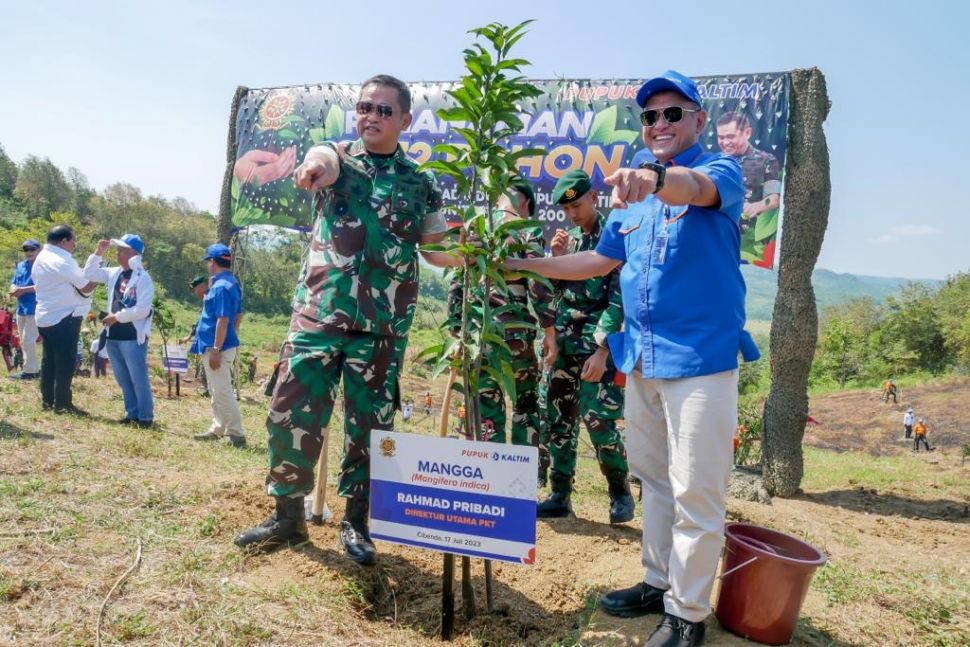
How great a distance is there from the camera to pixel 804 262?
6391mm

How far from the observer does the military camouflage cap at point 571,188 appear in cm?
364

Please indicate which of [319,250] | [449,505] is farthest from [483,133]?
[449,505]

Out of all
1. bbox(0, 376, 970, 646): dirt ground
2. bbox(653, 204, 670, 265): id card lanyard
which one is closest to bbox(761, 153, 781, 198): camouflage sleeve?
bbox(0, 376, 970, 646): dirt ground

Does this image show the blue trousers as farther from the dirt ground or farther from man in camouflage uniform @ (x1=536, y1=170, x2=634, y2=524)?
man in camouflage uniform @ (x1=536, y1=170, x2=634, y2=524)

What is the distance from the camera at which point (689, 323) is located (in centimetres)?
224

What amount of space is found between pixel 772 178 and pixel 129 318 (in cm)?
650

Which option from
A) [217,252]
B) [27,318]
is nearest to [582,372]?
[217,252]

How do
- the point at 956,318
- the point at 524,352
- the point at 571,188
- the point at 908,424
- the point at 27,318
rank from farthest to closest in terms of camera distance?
the point at 956,318 < the point at 908,424 < the point at 27,318 < the point at 524,352 < the point at 571,188

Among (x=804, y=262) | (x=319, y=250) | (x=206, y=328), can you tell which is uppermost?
(x=804, y=262)

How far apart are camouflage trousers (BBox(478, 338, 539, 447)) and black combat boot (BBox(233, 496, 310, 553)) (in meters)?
1.27

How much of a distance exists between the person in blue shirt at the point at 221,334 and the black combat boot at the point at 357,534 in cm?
392

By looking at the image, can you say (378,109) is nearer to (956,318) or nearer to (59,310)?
(59,310)

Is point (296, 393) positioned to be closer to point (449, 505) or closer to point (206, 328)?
point (449, 505)

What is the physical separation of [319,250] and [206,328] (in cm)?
411
